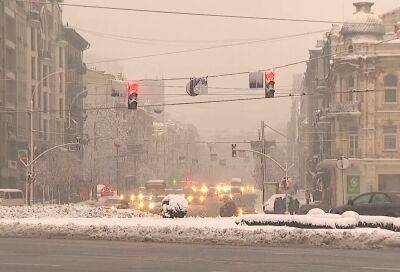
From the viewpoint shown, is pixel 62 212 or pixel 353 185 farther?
pixel 353 185

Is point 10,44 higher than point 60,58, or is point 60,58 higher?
point 60,58

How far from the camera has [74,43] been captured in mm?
115750

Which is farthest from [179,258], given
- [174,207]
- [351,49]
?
[351,49]

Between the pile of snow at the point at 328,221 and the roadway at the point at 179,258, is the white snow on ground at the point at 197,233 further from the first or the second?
the roadway at the point at 179,258

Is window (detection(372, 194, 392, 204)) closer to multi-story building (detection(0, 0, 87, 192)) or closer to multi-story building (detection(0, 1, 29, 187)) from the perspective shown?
multi-story building (detection(0, 0, 87, 192))

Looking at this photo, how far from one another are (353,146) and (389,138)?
3.35 metres

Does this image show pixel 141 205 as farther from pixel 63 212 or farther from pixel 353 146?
pixel 63 212

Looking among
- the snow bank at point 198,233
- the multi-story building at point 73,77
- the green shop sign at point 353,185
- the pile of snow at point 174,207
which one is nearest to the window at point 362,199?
the snow bank at point 198,233

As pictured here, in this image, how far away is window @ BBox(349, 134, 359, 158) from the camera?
72.6m

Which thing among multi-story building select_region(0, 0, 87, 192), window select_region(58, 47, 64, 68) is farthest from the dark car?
window select_region(58, 47, 64, 68)

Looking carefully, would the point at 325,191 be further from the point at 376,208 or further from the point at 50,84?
the point at 376,208

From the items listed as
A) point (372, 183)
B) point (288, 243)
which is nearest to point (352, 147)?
point (372, 183)

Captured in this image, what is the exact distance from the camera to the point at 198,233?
27.1 m

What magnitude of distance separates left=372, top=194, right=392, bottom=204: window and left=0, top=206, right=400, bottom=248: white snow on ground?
19.1ft
